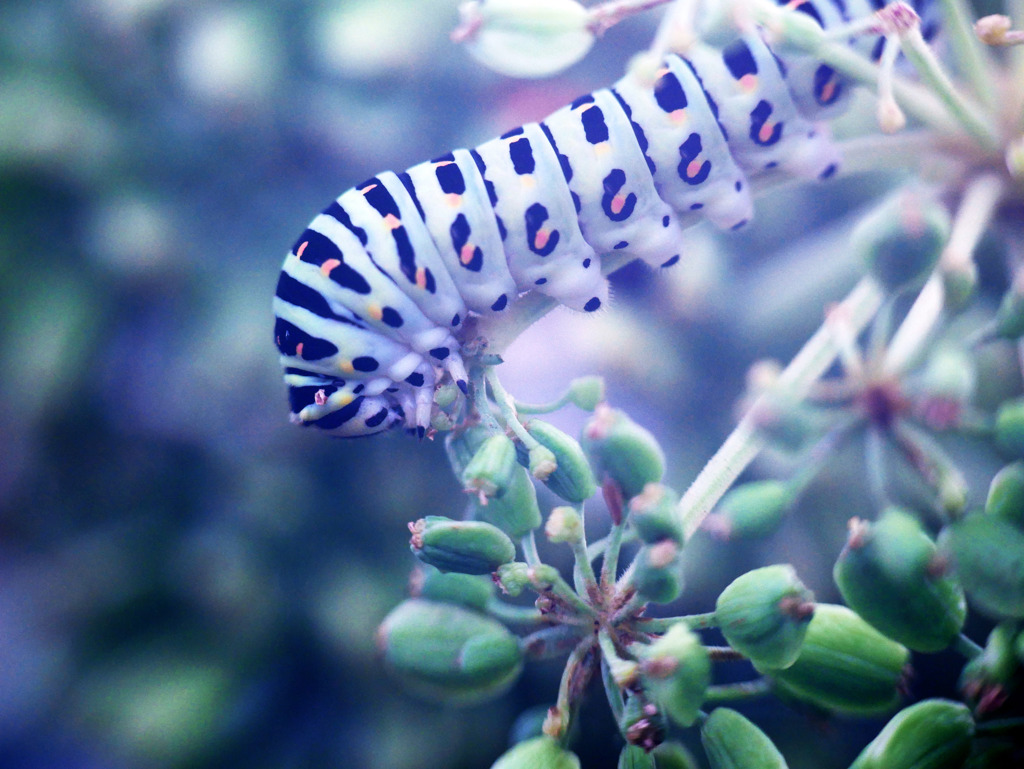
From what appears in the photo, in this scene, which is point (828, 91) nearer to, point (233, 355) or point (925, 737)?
point (925, 737)

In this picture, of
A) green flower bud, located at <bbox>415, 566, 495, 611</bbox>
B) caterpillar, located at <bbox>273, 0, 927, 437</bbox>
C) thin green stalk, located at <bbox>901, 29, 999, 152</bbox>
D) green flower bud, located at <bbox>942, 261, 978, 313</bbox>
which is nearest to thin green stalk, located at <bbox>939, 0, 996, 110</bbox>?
thin green stalk, located at <bbox>901, 29, 999, 152</bbox>

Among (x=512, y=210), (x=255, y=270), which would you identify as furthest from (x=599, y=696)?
(x=255, y=270)

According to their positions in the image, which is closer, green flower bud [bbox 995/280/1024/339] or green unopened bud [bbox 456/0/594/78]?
green flower bud [bbox 995/280/1024/339]

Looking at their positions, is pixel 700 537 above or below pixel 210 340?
below

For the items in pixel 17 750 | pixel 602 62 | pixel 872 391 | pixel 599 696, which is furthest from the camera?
pixel 17 750

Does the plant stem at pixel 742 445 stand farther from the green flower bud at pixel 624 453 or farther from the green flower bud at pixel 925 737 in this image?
the green flower bud at pixel 925 737

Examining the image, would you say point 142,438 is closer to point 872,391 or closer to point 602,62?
point 602,62

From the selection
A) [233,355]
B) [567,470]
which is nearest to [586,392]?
[567,470]

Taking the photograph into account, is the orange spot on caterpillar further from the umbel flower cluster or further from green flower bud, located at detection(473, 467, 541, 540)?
green flower bud, located at detection(473, 467, 541, 540)
